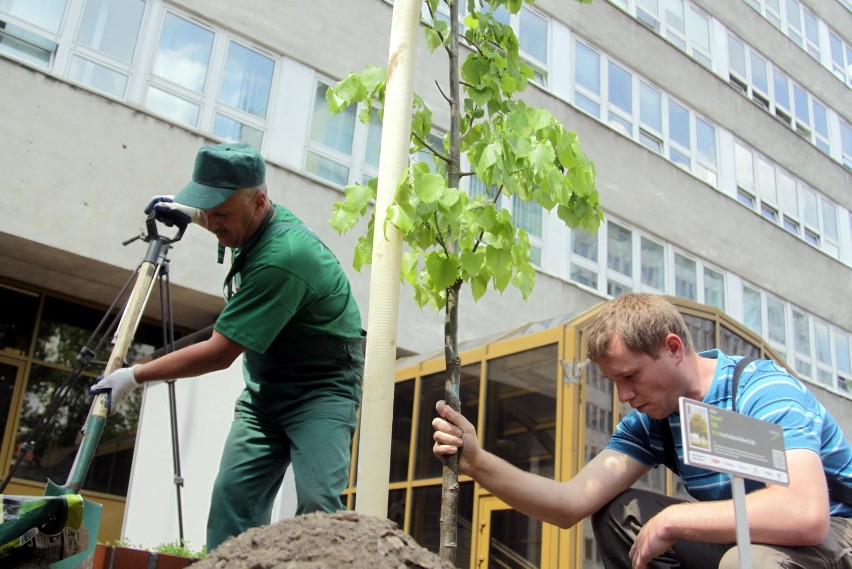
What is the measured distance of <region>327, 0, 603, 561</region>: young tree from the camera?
3.21 meters

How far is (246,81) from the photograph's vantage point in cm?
1074

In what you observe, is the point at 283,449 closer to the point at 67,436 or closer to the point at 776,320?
the point at 67,436

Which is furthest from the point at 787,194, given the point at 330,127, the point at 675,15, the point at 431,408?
the point at 431,408

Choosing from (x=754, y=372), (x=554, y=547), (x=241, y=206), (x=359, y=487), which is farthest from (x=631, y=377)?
(x=554, y=547)

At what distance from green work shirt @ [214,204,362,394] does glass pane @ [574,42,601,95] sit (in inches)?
465

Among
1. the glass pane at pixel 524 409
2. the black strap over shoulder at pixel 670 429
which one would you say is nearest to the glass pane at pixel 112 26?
the glass pane at pixel 524 409

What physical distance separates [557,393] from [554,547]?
139cm

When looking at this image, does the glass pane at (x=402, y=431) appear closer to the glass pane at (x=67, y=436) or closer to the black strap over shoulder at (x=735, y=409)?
the glass pane at (x=67, y=436)

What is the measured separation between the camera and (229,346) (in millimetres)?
3338

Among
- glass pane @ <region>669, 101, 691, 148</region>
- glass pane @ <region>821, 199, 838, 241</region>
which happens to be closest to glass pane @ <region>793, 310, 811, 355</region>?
glass pane @ <region>821, 199, 838, 241</region>

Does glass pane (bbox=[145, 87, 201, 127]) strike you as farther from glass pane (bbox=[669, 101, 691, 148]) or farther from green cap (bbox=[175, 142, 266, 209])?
glass pane (bbox=[669, 101, 691, 148])

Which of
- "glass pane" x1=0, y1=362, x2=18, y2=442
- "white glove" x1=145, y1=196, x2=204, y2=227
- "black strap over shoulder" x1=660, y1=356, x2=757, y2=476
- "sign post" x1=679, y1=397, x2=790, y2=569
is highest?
"glass pane" x1=0, y1=362, x2=18, y2=442

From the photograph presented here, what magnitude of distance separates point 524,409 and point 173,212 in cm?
574

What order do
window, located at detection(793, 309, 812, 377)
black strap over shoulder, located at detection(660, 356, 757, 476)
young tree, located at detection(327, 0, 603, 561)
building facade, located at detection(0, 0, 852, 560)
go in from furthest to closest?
window, located at detection(793, 309, 812, 377)
building facade, located at detection(0, 0, 852, 560)
young tree, located at detection(327, 0, 603, 561)
black strap over shoulder, located at detection(660, 356, 757, 476)
